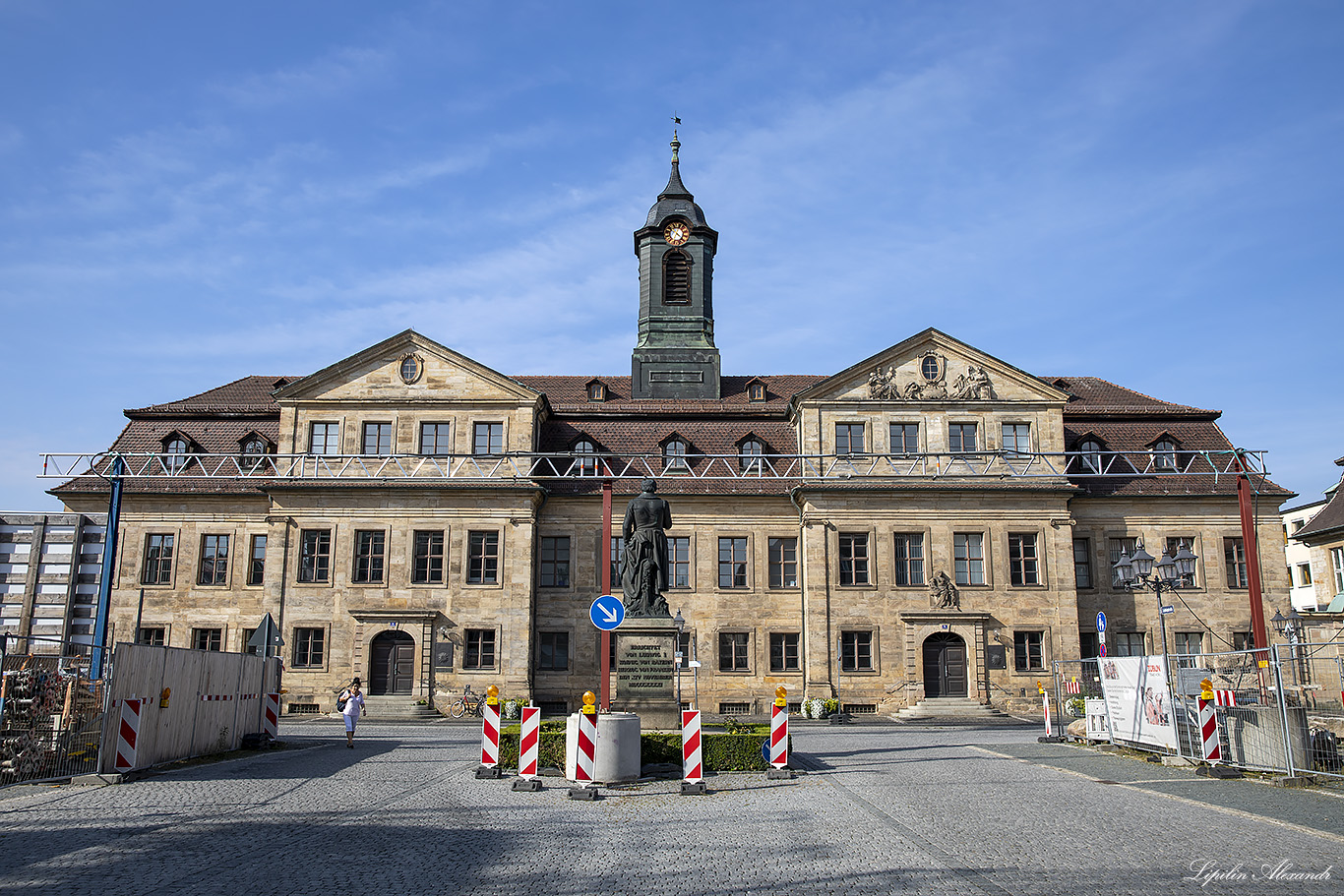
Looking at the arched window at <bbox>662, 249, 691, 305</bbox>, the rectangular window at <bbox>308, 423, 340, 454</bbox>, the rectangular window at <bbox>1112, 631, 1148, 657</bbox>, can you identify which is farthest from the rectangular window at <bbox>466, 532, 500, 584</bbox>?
the rectangular window at <bbox>1112, 631, 1148, 657</bbox>

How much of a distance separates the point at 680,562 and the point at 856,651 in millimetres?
7583

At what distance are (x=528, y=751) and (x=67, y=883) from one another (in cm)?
787

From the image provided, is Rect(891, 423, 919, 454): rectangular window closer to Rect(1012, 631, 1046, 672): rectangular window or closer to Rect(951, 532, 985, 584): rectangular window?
Rect(951, 532, 985, 584): rectangular window

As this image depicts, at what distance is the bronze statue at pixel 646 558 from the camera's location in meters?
19.4

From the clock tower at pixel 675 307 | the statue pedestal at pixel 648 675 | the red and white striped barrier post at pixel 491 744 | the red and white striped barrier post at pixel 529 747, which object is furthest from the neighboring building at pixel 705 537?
the red and white striped barrier post at pixel 529 747

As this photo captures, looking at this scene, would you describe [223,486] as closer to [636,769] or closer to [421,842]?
[636,769]

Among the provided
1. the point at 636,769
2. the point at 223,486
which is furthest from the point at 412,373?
the point at 636,769

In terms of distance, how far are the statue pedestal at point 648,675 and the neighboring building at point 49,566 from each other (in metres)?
9.45

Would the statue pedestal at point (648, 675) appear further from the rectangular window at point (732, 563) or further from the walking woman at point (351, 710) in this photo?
the rectangular window at point (732, 563)

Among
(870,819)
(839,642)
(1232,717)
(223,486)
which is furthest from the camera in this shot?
(223,486)

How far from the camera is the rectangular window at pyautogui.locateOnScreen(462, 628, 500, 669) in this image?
37.7 m

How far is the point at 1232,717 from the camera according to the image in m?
17.8

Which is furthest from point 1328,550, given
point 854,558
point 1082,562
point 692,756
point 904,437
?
point 692,756

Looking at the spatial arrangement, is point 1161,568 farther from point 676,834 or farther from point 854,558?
point 854,558
